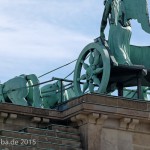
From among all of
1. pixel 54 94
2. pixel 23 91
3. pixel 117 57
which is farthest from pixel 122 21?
pixel 23 91

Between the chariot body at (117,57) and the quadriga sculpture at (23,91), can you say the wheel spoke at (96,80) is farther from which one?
the quadriga sculpture at (23,91)

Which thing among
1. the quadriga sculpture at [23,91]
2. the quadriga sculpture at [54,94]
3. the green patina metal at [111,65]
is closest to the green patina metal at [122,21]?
the green patina metal at [111,65]

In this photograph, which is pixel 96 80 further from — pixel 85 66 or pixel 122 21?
pixel 122 21

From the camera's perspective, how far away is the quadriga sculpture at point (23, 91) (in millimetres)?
46188

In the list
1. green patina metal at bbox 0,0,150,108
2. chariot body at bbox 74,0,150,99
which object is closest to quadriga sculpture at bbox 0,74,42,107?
green patina metal at bbox 0,0,150,108

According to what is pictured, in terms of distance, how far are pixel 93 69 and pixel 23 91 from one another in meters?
4.26

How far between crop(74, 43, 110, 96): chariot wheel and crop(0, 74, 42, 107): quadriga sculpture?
2567 mm

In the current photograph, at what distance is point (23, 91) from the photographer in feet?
152

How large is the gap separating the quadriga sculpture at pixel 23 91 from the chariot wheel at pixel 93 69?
2567 millimetres

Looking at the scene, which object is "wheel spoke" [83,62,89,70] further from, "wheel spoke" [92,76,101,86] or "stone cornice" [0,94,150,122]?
"stone cornice" [0,94,150,122]

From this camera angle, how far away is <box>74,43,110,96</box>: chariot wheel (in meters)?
42.6

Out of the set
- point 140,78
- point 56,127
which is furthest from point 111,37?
point 56,127

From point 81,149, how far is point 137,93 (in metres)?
4.02

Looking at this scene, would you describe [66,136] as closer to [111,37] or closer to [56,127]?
[56,127]
